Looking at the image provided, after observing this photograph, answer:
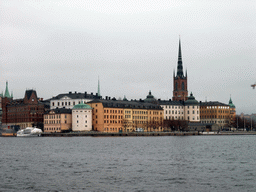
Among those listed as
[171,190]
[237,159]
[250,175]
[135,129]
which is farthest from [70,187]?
[135,129]

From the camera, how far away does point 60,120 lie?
152 metres

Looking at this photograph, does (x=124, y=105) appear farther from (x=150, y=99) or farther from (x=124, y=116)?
(x=150, y=99)

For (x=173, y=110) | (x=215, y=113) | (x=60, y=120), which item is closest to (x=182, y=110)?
(x=173, y=110)

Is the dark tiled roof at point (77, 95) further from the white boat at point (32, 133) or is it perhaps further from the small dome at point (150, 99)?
the small dome at point (150, 99)

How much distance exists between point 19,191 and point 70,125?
123 meters

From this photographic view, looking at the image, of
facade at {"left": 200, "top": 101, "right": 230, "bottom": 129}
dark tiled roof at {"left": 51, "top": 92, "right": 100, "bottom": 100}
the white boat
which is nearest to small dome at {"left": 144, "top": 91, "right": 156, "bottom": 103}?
facade at {"left": 200, "top": 101, "right": 230, "bottom": 129}

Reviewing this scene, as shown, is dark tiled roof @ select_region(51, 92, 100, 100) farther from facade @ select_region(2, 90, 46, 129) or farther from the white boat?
the white boat

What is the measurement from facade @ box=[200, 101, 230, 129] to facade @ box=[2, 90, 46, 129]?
64.9 metres

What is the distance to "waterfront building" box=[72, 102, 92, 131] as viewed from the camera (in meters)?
147

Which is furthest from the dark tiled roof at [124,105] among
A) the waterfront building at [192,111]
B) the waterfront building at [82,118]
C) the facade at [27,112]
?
the facade at [27,112]

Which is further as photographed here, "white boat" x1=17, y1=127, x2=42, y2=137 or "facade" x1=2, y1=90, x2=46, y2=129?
"facade" x1=2, y1=90, x2=46, y2=129

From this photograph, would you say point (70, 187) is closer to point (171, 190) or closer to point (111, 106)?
point (171, 190)

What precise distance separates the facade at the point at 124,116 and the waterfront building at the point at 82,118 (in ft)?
9.46

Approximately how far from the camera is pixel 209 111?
191500 millimetres
